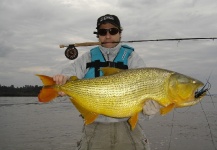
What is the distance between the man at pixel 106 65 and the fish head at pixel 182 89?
1.15m

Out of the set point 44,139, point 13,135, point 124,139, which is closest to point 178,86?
point 124,139

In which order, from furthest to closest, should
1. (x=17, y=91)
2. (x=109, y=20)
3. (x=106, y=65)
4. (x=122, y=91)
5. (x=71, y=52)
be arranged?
1. (x=17, y=91)
2. (x=71, y=52)
3. (x=109, y=20)
4. (x=106, y=65)
5. (x=122, y=91)

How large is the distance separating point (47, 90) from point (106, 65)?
4.80ft

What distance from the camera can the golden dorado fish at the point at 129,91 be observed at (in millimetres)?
4090

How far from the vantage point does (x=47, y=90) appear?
4.11 metres

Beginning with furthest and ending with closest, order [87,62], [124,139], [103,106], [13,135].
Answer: [13,135]
[87,62]
[124,139]
[103,106]

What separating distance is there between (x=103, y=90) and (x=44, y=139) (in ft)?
35.9

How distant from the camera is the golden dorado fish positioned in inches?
161

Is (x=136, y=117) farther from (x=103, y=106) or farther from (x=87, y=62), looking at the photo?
(x=87, y=62)

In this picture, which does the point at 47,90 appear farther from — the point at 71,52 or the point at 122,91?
the point at 71,52

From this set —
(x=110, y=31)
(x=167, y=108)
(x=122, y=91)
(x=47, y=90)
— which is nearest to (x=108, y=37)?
(x=110, y=31)

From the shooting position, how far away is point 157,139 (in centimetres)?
1367

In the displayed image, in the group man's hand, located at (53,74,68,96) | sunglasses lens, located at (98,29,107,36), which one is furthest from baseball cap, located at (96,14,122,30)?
man's hand, located at (53,74,68,96)

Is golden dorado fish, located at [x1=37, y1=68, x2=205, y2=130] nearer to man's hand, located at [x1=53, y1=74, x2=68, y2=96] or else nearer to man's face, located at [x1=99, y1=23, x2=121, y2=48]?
man's hand, located at [x1=53, y1=74, x2=68, y2=96]
